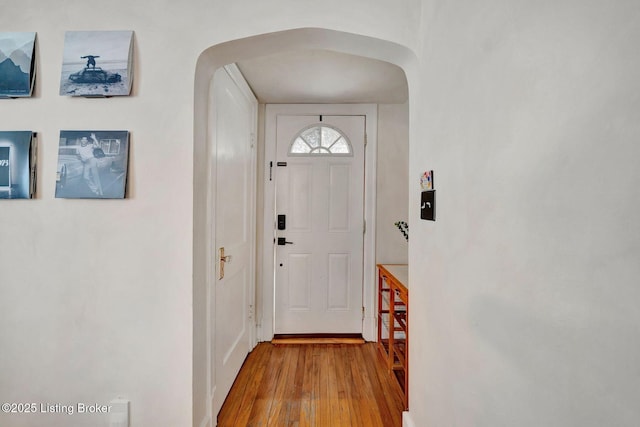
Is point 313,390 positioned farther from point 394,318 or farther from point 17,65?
point 17,65

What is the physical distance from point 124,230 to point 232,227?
31.1 inches

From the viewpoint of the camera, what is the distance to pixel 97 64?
4.65 feet

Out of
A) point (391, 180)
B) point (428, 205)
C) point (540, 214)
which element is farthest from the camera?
point (391, 180)

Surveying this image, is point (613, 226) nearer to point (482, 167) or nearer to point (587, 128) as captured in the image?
point (587, 128)

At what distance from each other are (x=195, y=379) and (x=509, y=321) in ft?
4.60

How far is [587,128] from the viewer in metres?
0.58

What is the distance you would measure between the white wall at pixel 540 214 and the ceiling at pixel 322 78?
0.96 meters

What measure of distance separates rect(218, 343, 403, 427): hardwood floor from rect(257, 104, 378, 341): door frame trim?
1.13 ft

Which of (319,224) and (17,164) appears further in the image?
(319,224)

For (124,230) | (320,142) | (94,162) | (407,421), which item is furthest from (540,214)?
(320,142)

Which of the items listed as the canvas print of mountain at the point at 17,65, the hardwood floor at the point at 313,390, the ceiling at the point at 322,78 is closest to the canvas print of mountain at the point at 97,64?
the canvas print of mountain at the point at 17,65

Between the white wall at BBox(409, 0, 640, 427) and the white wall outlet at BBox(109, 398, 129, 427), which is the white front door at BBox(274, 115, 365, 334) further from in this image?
the white wall at BBox(409, 0, 640, 427)

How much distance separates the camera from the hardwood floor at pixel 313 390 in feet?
6.05

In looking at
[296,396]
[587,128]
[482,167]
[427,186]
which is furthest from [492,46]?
[296,396]
